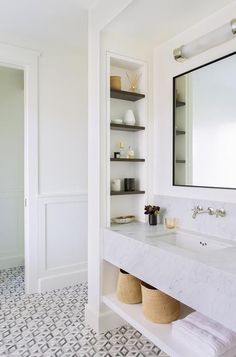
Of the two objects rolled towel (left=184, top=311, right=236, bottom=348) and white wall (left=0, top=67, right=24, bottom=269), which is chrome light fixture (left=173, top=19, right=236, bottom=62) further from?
white wall (left=0, top=67, right=24, bottom=269)

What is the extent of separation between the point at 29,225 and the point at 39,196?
297 millimetres

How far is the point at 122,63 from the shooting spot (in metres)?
2.25

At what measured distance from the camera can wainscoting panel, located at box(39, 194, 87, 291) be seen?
2830 mm

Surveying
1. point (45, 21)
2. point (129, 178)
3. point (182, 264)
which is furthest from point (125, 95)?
point (182, 264)

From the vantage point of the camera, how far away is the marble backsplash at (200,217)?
5.83ft

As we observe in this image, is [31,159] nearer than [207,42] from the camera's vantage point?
No

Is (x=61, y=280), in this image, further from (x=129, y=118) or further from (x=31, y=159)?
(x=129, y=118)

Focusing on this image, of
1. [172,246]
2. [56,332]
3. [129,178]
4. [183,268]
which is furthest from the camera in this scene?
[129,178]

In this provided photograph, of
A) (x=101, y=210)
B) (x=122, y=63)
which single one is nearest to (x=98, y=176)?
(x=101, y=210)

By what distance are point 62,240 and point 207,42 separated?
2228 mm

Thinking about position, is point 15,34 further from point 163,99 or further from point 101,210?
point 101,210

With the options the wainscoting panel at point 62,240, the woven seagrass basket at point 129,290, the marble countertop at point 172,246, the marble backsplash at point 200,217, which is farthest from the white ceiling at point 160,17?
the woven seagrass basket at point 129,290

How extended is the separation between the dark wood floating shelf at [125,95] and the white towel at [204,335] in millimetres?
1634

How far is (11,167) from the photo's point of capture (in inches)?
141
